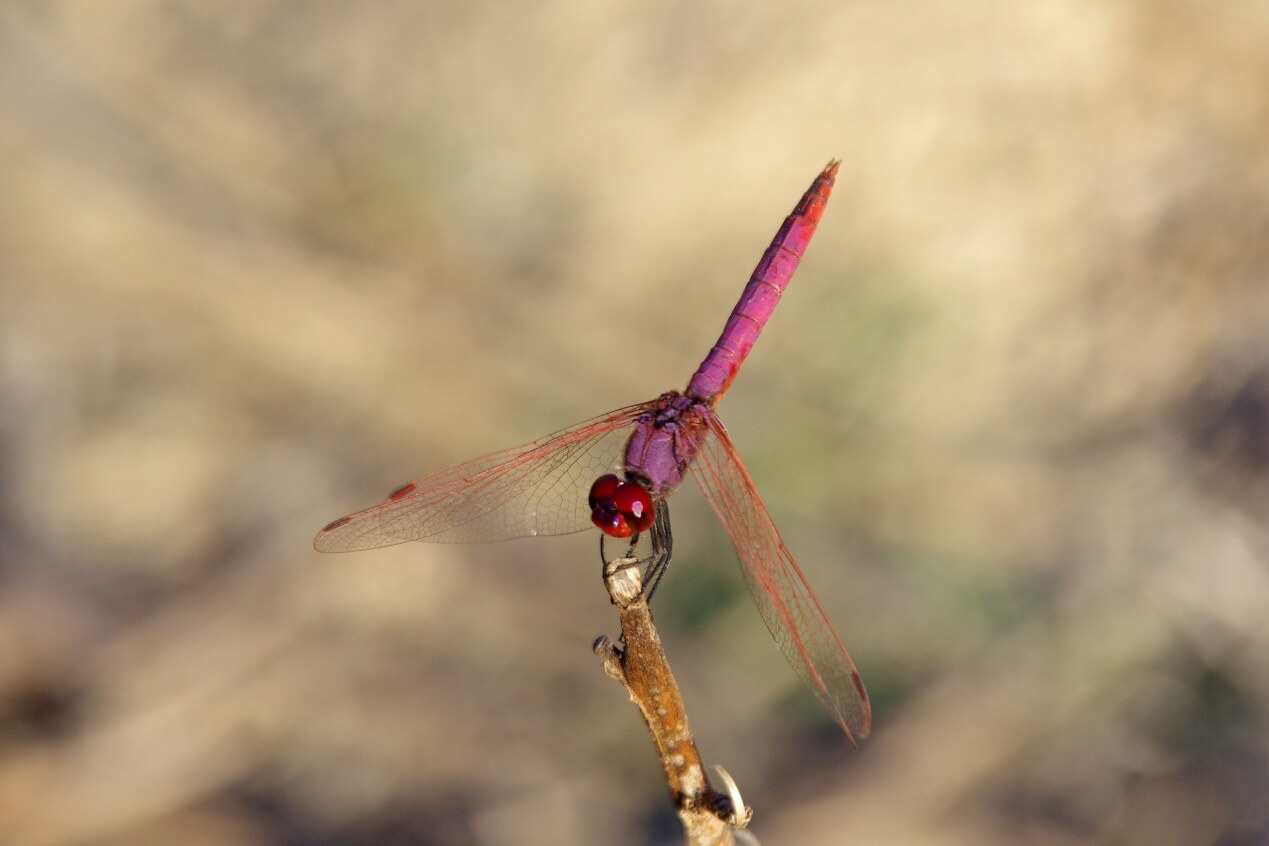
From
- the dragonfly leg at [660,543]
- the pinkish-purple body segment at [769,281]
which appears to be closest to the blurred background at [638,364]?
the pinkish-purple body segment at [769,281]

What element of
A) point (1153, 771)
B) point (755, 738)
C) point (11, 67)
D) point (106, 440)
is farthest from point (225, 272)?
point (1153, 771)

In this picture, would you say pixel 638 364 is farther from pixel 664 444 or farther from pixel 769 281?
pixel 664 444

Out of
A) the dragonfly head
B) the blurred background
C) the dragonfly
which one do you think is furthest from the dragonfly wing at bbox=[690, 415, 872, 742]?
the blurred background

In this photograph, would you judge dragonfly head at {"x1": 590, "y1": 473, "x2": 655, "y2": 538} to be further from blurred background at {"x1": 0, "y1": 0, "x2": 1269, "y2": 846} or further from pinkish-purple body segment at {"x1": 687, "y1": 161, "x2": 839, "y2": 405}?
blurred background at {"x1": 0, "y1": 0, "x2": 1269, "y2": 846}

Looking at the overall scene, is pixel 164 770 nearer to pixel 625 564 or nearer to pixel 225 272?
pixel 225 272

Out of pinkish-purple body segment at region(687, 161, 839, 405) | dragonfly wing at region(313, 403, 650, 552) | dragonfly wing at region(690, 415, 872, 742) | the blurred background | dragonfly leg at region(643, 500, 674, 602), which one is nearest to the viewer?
dragonfly wing at region(690, 415, 872, 742)

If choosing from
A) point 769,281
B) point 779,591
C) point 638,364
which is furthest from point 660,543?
point 638,364
